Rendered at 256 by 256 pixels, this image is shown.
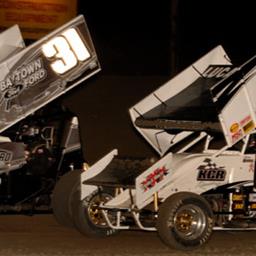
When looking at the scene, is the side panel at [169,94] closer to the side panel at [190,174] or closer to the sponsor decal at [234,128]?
the side panel at [190,174]

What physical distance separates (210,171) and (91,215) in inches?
65.5

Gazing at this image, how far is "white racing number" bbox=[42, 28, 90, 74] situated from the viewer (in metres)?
12.7

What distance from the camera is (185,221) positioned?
1178cm

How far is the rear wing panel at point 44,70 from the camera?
1266 centimetres

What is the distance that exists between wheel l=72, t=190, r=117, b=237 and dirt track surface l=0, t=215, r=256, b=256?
12cm

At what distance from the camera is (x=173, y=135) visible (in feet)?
43.7

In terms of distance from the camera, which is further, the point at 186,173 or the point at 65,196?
the point at 65,196

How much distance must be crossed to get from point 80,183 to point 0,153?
1431mm

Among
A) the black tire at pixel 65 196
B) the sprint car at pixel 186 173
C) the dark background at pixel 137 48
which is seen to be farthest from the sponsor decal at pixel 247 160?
the dark background at pixel 137 48

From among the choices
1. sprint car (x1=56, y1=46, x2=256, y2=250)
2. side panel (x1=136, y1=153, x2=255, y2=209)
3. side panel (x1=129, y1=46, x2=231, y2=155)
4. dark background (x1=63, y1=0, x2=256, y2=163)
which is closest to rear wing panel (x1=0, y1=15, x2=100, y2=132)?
side panel (x1=129, y1=46, x2=231, y2=155)

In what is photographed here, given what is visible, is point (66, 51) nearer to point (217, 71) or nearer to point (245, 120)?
point (217, 71)

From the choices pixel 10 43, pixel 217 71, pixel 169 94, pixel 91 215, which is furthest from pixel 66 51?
pixel 91 215

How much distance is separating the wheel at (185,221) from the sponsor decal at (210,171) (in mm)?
283

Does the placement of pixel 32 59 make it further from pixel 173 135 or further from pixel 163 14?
pixel 163 14
